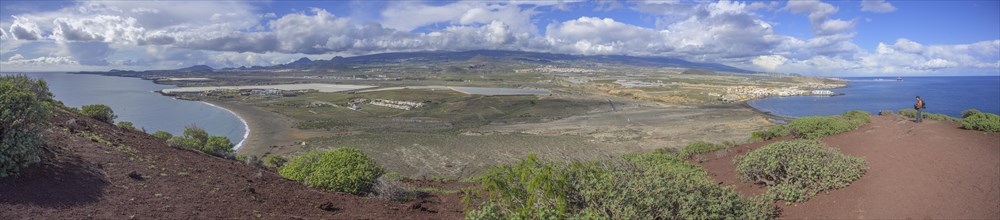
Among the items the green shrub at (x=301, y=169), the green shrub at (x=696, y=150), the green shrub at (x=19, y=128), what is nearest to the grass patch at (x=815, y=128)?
the green shrub at (x=696, y=150)

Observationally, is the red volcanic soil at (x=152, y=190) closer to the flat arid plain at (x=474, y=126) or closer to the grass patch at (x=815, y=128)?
the flat arid plain at (x=474, y=126)

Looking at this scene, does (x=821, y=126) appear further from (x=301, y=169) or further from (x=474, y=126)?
(x=474, y=126)

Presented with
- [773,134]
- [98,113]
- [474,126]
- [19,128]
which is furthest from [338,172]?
[474,126]

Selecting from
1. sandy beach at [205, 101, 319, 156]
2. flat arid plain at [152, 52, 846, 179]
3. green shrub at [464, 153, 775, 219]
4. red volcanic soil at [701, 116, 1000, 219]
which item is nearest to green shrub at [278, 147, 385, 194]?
green shrub at [464, 153, 775, 219]

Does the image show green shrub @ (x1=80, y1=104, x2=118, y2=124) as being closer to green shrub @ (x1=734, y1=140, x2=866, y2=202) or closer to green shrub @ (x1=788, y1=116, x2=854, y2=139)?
green shrub @ (x1=734, y1=140, x2=866, y2=202)

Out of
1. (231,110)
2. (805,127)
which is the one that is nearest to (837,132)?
(805,127)

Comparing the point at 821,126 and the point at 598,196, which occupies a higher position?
the point at 821,126
